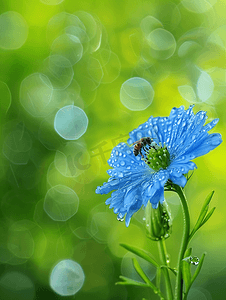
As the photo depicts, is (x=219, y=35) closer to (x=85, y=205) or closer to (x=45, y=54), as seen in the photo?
(x=45, y=54)

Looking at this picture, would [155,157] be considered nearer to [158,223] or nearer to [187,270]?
[158,223]

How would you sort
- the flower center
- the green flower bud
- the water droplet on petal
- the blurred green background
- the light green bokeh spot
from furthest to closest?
1. the light green bokeh spot
2. the blurred green background
3. the flower center
4. the green flower bud
5. the water droplet on petal

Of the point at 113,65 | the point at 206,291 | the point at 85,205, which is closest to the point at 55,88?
the point at 113,65

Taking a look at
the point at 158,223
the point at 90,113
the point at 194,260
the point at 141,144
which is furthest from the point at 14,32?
the point at 194,260

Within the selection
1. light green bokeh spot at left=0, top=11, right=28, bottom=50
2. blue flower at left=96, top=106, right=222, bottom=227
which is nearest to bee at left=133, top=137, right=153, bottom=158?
blue flower at left=96, top=106, right=222, bottom=227

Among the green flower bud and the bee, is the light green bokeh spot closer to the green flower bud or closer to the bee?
the bee
